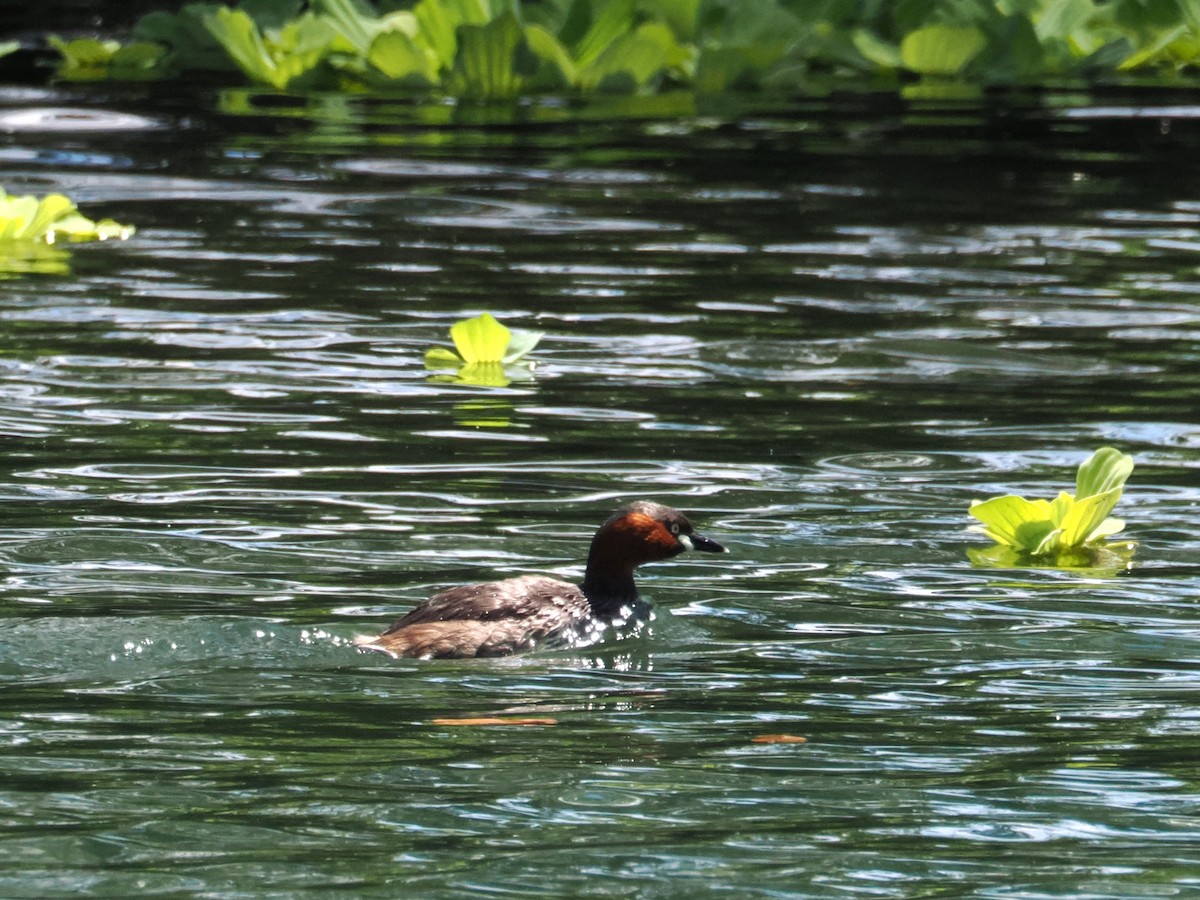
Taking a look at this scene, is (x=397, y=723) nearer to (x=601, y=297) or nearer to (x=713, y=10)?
(x=601, y=297)

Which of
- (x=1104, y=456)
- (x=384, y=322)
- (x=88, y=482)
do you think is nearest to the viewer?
(x=1104, y=456)

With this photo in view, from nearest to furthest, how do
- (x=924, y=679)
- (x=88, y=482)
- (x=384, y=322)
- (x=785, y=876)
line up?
(x=785, y=876)
(x=924, y=679)
(x=88, y=482)
(x=384, y=322)

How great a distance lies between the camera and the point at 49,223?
13422mm

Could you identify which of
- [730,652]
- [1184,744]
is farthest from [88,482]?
[1184,744]

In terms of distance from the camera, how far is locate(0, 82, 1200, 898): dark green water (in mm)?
4980

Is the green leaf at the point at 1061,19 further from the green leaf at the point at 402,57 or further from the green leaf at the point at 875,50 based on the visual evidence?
the green leaf at the point at 402,57

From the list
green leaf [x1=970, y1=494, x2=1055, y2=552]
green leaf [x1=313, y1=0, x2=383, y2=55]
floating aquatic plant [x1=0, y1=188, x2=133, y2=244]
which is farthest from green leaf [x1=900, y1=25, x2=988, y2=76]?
green leaf [x1=970, y1=494, x2=1055, y2=552]

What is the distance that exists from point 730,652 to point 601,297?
5.82 m

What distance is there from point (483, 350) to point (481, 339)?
0.30ft

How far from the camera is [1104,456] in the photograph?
25.6 ft

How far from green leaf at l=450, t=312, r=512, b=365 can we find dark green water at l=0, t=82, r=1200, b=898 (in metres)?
0.24

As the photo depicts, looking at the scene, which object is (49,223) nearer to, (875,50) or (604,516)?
(604,516)

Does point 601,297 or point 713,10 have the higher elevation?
point 713,10

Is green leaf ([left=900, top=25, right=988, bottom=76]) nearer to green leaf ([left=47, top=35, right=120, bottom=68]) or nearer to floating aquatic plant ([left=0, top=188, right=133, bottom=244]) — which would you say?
green leaf ([left=47, top=35, right=120, bottom=68])
